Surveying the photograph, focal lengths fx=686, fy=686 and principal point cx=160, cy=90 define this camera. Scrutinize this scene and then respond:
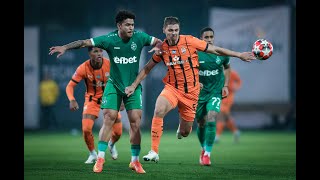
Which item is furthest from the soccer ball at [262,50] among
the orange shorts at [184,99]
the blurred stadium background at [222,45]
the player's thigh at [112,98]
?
the blurred stadium background at [222,45]

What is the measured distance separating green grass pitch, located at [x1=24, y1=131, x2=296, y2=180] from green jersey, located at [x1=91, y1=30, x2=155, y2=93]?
4.45 ft

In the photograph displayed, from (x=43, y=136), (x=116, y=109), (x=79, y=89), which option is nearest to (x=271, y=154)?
(x=116, y=109)

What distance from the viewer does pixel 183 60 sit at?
34.9 feet

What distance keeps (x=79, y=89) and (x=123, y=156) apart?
1034cm

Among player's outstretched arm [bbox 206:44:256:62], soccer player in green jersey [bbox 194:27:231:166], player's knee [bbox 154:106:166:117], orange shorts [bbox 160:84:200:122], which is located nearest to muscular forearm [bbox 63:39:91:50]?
player's knee [bbox 154:106:166:117]

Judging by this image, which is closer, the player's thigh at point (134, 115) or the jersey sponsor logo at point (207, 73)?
the player's thigh at point (134, 115)

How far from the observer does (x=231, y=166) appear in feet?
36.9

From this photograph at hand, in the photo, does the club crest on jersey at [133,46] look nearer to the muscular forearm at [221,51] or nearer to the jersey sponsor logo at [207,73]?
the muscular forearm at [221,51]

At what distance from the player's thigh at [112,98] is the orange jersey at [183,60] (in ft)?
2.85

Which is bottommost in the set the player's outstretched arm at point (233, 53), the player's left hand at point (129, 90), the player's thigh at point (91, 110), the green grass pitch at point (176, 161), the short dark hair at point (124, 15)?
the green grass pitch at point (176, 161)

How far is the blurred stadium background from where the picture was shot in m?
24.2

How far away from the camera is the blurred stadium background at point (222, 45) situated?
24.2 metres

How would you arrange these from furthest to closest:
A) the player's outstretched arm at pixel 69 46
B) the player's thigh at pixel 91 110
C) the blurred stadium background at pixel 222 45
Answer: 1. the blurred stadium background at pixel 222 45
2. the player's thigh at pixel 91 110
3. the player's outstretched arm at pixel 69 46

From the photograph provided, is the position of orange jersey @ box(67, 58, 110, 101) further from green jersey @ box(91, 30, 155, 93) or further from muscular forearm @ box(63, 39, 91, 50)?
muscular forearm @ box(63, 39, 91, 50)
